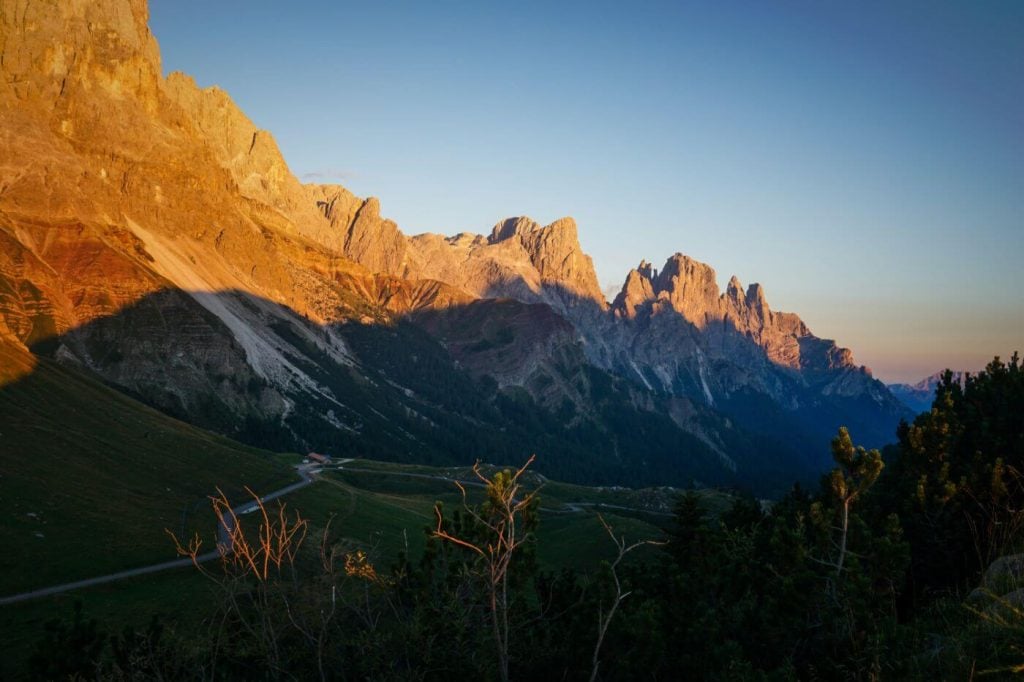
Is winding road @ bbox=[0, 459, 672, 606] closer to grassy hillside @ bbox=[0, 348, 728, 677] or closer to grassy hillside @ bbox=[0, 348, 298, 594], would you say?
grassy hillside @ bbox=[0, 348, 728, 677]

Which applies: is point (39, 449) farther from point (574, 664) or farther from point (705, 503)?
point (705, 503)

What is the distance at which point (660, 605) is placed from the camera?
29.2 meters

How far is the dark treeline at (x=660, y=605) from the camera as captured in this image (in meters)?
18.2

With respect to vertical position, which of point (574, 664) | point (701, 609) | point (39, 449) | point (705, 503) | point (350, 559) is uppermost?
point (350, 559)

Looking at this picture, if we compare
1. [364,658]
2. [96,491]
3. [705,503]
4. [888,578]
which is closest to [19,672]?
[364,658]

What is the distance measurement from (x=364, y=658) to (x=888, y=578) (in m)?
21.3

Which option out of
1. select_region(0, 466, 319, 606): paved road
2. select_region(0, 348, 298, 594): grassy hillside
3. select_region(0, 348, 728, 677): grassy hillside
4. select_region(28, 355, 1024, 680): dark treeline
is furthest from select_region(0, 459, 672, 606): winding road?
select_region(28, 355, 1024, 680): dark treeline

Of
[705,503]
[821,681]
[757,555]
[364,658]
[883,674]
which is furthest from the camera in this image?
[705,503]

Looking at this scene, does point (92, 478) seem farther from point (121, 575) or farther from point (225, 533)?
point (121, 575)

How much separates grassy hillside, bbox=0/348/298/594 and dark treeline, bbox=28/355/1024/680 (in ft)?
127

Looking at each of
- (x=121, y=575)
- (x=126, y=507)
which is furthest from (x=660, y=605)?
(x=126, y=507)

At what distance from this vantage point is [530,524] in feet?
81.3

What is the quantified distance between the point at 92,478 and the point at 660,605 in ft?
265

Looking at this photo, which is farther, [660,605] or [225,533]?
[225,533]
